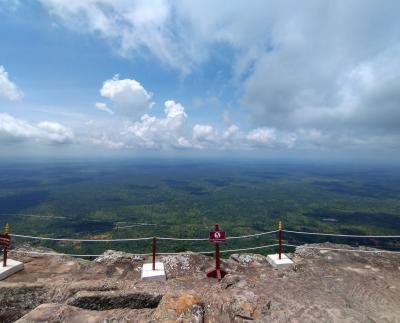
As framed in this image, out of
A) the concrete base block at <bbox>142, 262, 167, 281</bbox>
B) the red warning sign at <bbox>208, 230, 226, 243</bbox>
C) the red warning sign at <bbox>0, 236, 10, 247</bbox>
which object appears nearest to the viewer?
the concrete base block at <bbox>142, 262, 167, 281</bbox>

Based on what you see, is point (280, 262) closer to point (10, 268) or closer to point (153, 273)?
point (153, 273)

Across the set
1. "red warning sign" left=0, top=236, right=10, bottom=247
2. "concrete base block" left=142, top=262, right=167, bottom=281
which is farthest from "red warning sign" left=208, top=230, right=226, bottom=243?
"red warning sign" left=0, top=236, right=10, bottom=247

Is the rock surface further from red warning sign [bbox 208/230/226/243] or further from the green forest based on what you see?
the green forest

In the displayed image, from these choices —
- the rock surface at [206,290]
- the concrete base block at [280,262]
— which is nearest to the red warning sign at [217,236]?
the rock surface at [206,290]

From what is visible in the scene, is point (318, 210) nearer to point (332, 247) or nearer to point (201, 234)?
point (201, 234)

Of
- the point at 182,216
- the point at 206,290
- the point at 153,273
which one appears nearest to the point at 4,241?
the point at 153,273
